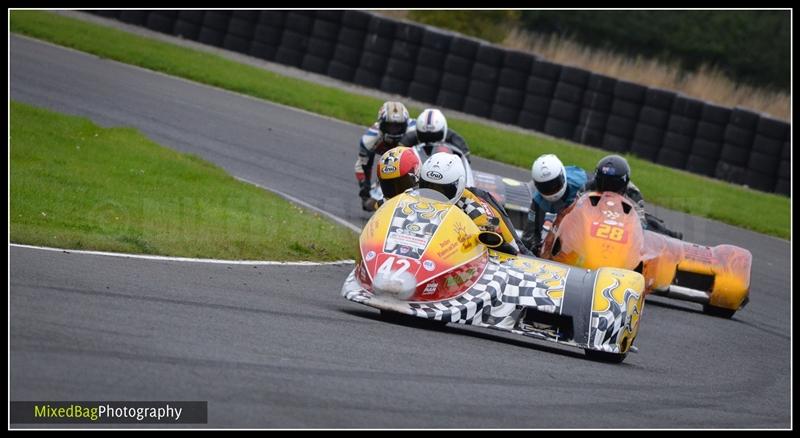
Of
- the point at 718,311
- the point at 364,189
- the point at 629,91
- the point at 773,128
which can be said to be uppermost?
the point at 629,91

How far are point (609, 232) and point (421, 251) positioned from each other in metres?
2.38

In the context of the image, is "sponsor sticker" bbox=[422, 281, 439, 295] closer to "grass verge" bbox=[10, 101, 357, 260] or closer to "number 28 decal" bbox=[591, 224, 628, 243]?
"number 28 decal" bbox=[591, 224, 628, 243]

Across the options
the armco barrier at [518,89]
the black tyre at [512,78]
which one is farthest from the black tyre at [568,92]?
the black tyre at [512,78]

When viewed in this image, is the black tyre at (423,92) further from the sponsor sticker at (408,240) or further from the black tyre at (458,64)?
the sponsor sticker at (408,240)

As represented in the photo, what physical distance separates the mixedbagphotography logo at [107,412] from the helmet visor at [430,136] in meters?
8.00

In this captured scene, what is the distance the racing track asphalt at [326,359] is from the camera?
5.59 metres

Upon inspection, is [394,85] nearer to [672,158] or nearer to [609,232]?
[672,158]

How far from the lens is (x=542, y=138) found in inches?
863


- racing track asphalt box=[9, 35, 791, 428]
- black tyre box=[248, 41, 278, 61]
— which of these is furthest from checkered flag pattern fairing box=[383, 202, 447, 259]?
black tyre box=[248, 41, 278, 61]

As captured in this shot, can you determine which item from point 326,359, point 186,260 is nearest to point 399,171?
point 186,260

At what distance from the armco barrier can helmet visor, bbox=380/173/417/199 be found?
489 inches

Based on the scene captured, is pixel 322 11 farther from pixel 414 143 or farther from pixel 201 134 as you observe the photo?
pixel 414 143

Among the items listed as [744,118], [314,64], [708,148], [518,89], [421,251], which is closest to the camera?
[421,251]

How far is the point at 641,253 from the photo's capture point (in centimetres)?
1026
